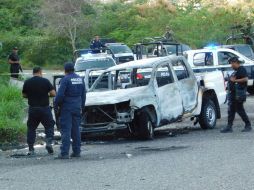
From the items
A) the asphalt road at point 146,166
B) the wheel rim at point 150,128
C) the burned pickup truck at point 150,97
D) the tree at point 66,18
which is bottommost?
the asphalt road at point 146,166

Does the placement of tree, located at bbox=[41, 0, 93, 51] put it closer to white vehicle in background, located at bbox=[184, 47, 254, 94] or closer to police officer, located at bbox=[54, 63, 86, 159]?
white vehicle in background, located at bbox=[184, 47, 254, 94]

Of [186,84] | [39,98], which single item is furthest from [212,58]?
[39,98]

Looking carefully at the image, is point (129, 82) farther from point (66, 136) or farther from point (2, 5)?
point (2, 5)

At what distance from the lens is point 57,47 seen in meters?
50.5

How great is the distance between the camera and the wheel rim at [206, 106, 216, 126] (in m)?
17.7

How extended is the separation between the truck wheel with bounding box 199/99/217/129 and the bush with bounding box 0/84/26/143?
4.38 metres

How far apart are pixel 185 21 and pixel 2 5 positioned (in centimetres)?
2006

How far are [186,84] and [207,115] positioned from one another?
3.48 ft

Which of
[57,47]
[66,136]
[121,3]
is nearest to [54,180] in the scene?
[66,136]

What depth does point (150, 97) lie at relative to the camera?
51.8ft

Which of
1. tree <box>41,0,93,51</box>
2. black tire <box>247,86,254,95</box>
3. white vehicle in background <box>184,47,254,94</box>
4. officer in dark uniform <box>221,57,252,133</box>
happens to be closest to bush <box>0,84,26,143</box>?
officer in dark uniform <box>221,57,252,133</box>

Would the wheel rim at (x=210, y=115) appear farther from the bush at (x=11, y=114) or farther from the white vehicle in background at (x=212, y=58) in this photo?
the white vehicle in background at (x=212, y=58)

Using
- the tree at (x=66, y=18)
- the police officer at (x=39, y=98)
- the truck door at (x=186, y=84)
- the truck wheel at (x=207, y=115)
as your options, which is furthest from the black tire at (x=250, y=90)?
the tree at (x=66, y=18)

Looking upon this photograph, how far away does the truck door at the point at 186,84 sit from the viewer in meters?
17.0
